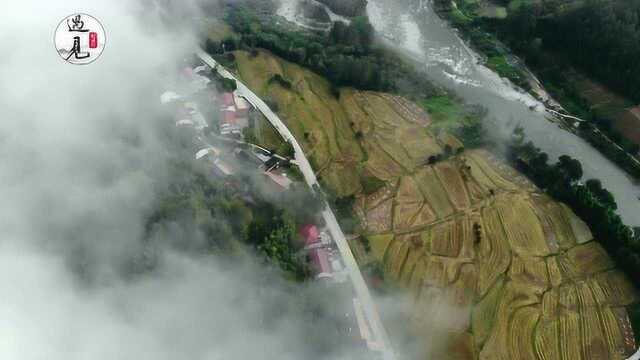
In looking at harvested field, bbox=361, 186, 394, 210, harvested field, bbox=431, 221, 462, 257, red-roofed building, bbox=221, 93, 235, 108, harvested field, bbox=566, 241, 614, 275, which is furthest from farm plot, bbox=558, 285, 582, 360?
red-roofed building, bbox=221, 93, 235, 108

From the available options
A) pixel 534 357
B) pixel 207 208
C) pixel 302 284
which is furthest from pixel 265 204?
pixel 534 357

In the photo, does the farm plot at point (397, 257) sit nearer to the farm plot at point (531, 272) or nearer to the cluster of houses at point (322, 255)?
the cluster of houses at point (322, 255)

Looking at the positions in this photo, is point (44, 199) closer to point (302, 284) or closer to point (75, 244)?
point (75, 244)

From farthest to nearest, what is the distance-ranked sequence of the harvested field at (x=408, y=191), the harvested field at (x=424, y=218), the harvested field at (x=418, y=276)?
the harvested field at (x=408, y=191), the harvested field at (x=424, y=218), the harvested field at (x=418, y=276)

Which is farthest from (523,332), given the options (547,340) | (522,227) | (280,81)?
(280,81)

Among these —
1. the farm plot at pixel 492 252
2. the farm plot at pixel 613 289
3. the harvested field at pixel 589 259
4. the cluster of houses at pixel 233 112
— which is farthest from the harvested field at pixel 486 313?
the cluster of houses at pixel 233 112

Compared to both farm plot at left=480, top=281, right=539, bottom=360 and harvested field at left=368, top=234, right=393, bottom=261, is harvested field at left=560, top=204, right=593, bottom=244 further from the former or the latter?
harvested field at left=368, top=234, right=393, bottom=261

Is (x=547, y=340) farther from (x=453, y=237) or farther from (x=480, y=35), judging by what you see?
(x=480, y=35)
